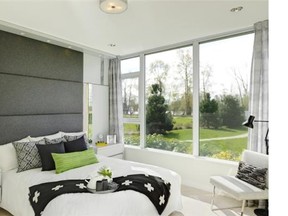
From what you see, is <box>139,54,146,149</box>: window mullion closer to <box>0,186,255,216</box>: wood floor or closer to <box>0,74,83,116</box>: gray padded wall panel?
<box>0,74,83,116</box>: gray padded wall panel

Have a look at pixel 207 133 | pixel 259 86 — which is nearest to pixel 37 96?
pixel 207 133

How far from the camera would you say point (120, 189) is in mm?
2225

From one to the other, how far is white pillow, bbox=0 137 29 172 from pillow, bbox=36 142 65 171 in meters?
0.35

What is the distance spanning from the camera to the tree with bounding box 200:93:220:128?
146 inches

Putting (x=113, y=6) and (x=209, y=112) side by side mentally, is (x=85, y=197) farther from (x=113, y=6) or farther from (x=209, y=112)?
(x=209, y=112)

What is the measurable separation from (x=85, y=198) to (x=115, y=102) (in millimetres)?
3034

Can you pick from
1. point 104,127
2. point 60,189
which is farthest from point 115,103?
point 60,189

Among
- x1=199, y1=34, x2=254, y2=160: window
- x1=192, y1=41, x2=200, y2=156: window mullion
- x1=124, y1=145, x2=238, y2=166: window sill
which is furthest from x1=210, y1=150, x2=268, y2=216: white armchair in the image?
x1=192, y1=41, x2=200, y2=156: window mullion

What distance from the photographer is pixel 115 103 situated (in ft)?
16.0

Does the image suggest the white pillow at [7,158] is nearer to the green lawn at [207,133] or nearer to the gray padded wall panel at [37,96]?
the gray padded wall panel at [37,96]

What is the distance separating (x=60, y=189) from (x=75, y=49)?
9.44ft

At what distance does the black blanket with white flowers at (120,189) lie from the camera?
206 cm

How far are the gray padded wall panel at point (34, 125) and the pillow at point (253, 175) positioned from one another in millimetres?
3022

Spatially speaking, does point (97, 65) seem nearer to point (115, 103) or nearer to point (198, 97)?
point (115, 103)
